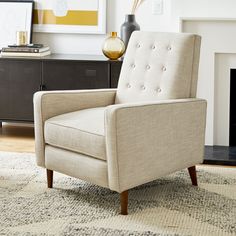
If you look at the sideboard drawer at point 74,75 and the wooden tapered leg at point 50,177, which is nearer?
the wooden tapered leg at point 50,177

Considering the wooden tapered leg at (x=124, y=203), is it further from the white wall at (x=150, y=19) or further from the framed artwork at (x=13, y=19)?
the framed artwork at (x=13, y=19)

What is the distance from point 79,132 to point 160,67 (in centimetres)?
63

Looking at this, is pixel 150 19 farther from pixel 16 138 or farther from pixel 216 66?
pixel 16 138


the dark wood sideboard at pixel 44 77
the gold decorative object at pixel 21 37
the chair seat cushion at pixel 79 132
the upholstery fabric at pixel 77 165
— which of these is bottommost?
the upholstery fabric at pixel 77 165

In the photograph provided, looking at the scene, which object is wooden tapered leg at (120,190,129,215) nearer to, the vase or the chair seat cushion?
the chair seat cushion

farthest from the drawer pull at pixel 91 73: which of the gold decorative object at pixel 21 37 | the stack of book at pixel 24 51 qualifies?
the gold decorative object at pixel 21 37

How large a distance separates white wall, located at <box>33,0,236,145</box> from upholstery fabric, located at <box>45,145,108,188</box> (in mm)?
1507

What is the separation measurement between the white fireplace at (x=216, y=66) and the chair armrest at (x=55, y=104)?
1.07m

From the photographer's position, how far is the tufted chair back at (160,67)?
310cm

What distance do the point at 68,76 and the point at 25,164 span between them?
87 cm

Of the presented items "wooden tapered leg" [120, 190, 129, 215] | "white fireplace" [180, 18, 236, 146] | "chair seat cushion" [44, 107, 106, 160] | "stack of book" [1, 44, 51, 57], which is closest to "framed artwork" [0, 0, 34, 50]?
"stack of book" [1, 44, 51, 57]

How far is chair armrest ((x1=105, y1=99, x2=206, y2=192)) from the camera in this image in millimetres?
2670

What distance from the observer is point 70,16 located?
4660 millimetres

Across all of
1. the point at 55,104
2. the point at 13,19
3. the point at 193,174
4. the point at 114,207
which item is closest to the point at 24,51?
the point at 13,19
